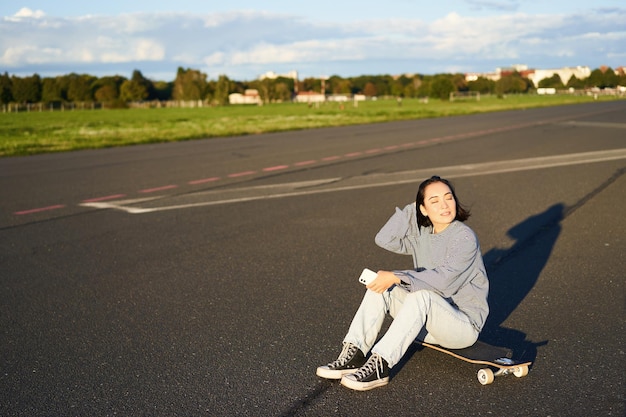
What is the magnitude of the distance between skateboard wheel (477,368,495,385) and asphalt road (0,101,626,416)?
56 millimetres

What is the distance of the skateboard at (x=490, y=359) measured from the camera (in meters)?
4.05

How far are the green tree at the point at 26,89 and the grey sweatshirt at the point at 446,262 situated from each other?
432 ft

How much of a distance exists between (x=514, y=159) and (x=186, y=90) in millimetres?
128455

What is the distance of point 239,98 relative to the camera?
182m

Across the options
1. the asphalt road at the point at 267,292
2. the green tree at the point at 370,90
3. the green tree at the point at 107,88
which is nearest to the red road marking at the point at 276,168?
the asphalt road at the point at 267,292

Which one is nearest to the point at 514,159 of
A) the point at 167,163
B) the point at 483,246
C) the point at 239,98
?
the point at 167,163

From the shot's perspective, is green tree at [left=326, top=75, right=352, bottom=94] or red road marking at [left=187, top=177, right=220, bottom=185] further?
green tree at [left=326, top=75, right=352, bottom=94]

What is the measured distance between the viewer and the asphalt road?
3.93m

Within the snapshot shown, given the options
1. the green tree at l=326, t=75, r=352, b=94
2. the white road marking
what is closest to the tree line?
the green tree at l=326, t=75, r=352, b=94

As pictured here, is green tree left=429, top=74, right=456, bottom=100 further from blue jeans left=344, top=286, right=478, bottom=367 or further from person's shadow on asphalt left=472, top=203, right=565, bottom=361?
blue jeans left=344, top=286, right=478, bottom=367

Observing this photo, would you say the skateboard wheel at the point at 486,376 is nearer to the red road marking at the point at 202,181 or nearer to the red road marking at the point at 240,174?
the red road marking at the point at 202,181

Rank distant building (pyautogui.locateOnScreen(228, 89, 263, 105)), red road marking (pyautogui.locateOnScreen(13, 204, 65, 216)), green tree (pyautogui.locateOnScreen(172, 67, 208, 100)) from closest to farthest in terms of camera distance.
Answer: red road marking (pyautogui.locateOnScreen(13, 204, 65, 216)) → green tree (pyautogui.locateOnScreen(172, 67, 208, 100)) → distant building (pyautogui.locateOnScreen(228, 89, 263, 105))

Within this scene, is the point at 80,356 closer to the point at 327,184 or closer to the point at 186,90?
the point at 327,184

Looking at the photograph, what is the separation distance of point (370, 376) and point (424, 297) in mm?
534
